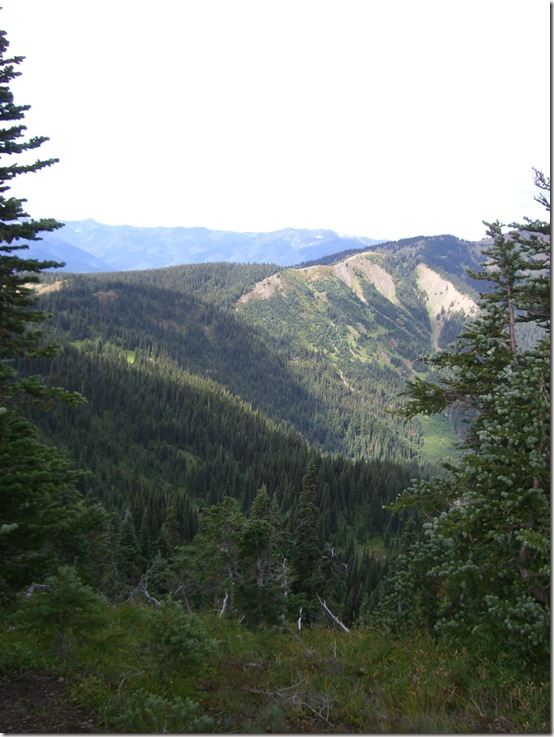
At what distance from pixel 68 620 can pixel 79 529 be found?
303 cm

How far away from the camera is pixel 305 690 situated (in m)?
7.83

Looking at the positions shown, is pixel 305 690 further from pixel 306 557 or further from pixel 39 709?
pixel 306 557

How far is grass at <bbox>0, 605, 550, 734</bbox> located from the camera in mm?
6605

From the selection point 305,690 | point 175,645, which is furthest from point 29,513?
point 305,690

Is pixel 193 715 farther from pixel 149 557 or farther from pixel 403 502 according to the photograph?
pixel 149 557

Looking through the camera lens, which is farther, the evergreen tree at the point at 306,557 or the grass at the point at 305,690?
the evergreen tree at the point at 306,557

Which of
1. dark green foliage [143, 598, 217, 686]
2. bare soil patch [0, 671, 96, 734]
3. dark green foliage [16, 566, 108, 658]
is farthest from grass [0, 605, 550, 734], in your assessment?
dark green foliage [16, 566, 108, 658]

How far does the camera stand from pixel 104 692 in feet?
24.2

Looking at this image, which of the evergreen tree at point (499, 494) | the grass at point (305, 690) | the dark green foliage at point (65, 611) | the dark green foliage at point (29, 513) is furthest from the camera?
the dark green foliage at point (29, 513)

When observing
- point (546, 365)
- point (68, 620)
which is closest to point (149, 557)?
point (68, 620)

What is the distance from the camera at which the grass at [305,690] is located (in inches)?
260

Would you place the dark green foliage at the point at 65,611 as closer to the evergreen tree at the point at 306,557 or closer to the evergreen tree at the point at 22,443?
the evergreen tree at the point at 22,443

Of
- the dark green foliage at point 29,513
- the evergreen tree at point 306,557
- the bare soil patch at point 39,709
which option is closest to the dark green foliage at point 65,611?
the bare soil patch at point 39,709

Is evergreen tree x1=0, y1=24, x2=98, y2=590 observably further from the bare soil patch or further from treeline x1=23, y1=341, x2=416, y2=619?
treeline x1=23, y1=341, x2=416, y2=619
